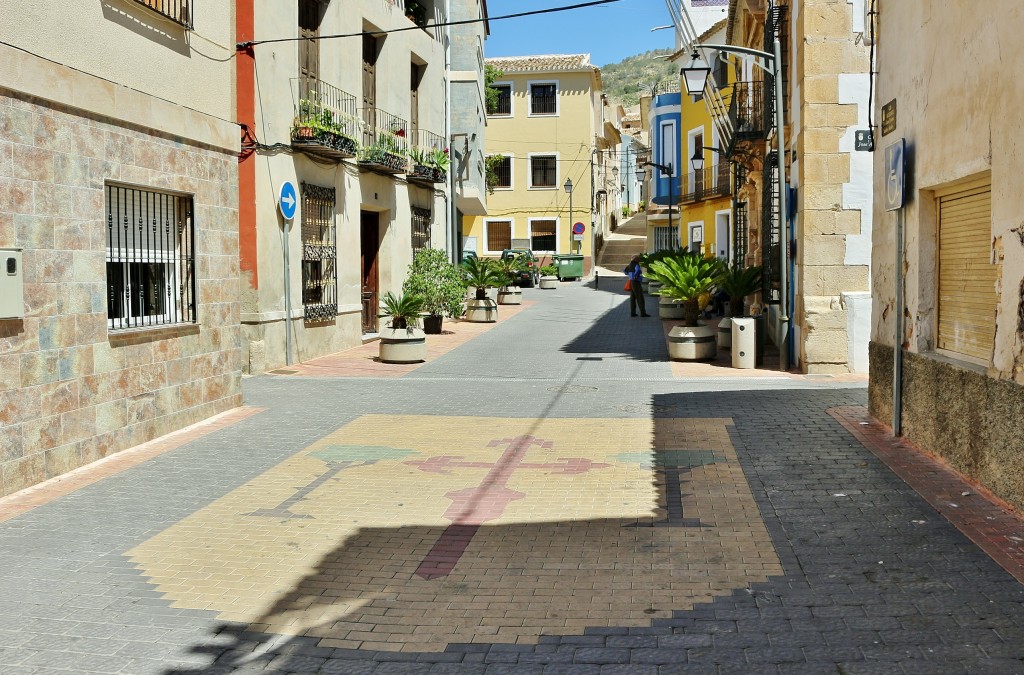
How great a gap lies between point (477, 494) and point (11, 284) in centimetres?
361

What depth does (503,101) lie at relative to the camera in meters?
50.5

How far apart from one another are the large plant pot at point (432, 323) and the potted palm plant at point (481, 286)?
3.03 metres

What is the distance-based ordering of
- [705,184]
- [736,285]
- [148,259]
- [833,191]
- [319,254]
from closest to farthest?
1. [148,259]
2. [833,191]
3. [319,254]
4. [736,285]
5. [705,184]

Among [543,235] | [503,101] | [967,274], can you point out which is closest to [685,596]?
[967,274]

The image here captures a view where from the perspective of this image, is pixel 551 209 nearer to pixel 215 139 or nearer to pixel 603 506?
pixel 215 139

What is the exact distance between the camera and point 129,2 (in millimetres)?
8992

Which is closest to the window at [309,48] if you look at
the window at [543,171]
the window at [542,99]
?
the window at [543,171]

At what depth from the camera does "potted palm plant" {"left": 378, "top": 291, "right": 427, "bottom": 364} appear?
1597cm

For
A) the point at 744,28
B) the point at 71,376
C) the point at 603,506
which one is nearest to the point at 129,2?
the point at 71,376

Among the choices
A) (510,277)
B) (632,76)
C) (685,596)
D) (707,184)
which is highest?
(632,76)

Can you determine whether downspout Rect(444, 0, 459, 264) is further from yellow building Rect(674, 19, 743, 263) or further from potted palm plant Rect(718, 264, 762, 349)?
yellow building Rect(674, 19, 743, 263)

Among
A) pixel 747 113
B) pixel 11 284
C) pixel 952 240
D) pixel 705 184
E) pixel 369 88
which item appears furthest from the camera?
pixel 705 184

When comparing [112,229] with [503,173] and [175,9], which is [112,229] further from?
[503,173]

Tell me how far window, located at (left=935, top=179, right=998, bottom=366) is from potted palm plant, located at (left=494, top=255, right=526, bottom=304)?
18.4 meters
